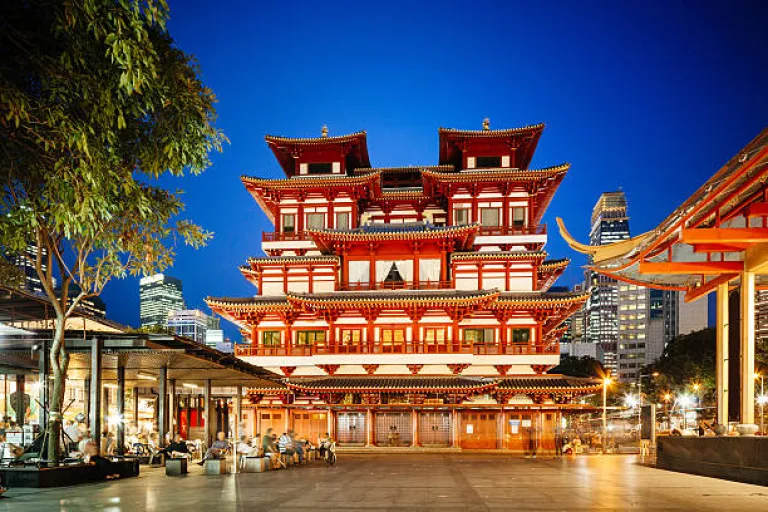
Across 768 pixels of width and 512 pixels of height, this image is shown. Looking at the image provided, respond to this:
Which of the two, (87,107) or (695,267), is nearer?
(87,107)

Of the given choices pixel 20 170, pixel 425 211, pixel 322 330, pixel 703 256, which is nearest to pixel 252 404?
pixel 322 330

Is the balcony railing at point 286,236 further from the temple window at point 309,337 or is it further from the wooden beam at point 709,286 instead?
the wooden beam at point 709,286

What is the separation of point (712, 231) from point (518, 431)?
78.4 feet

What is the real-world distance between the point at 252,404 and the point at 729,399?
28093 millimetres

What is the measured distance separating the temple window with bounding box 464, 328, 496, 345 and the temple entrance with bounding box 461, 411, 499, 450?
4600mm

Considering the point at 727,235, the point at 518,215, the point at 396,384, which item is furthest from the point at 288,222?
the point at 727,235

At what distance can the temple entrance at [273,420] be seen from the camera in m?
39.0

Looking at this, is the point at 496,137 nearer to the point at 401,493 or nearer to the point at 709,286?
the point at 709,286

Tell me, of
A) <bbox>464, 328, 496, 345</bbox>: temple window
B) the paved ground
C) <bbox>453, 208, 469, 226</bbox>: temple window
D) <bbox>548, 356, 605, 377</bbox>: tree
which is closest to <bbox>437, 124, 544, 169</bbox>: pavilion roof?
<bbox>453, 208, 469, 226</bbox>: temple window

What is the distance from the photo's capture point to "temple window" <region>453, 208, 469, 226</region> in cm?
4312

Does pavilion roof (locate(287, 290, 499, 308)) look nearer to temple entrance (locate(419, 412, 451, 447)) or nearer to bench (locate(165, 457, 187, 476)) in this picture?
temple entrance (locate(419, 412, 451, 447))

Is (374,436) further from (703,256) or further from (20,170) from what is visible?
(20,170)

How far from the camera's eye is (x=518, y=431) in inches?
1475

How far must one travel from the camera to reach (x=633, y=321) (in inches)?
7008
